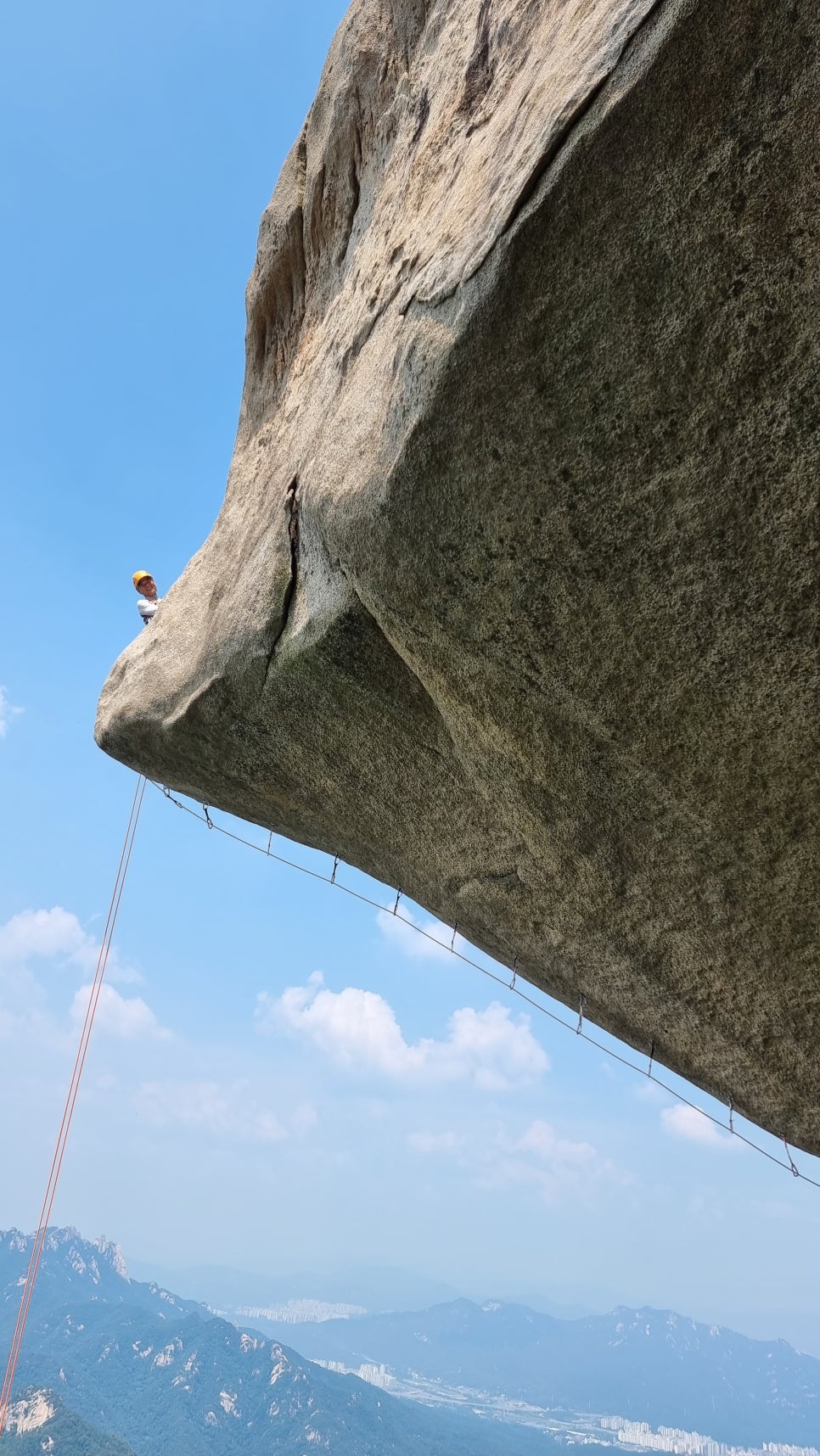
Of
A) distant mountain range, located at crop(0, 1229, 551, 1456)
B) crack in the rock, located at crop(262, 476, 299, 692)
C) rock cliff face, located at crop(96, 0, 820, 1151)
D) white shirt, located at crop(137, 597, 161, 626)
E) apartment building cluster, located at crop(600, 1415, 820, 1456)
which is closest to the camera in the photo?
rock cliff face, located at crop(96, 0, 820, 1151)

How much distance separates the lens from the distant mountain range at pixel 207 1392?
394 ft

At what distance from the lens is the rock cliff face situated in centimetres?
251

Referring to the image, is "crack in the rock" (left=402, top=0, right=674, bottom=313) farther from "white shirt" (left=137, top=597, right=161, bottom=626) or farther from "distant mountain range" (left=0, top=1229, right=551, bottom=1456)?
"distant mountain range" (left=0, top=1229, right=551, bottom=1456)

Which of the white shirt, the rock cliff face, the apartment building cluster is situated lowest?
the apartment building cluster

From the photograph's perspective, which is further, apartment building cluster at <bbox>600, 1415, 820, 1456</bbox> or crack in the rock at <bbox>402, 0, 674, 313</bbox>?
apartment building cluster at <bbox>600, 1415, 820, 1456</bbox>

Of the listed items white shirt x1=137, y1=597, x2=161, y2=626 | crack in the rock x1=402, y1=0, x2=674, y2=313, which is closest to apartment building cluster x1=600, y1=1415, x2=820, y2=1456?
white shirt x1=137, y1=597, x2=161, y2=626

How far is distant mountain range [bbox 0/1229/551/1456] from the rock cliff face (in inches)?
5395

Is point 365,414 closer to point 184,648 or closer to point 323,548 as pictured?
point 323,548

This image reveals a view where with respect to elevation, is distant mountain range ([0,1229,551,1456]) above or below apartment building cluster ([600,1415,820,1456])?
above

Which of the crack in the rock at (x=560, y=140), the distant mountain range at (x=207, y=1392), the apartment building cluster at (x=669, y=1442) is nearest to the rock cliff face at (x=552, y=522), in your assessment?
the crack in the rock at (x=560, y=140)

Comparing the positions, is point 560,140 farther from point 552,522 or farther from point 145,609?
point 145,609

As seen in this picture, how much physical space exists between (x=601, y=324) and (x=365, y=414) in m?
1.22

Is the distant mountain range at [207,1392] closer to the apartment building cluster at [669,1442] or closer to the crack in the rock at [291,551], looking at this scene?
the apartment building cluster at [669,1442]

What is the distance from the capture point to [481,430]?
120 inches
